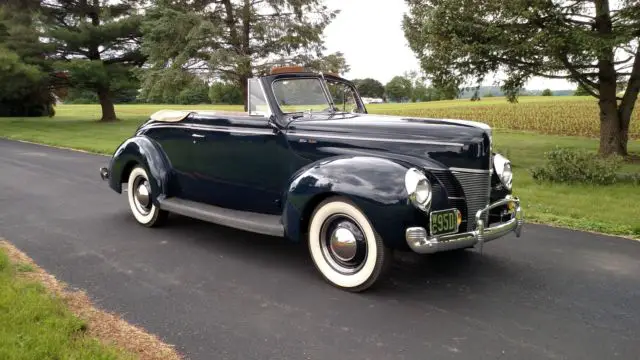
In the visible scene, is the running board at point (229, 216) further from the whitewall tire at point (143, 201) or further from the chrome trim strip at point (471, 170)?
the chrome trim strip at point (471, 170)

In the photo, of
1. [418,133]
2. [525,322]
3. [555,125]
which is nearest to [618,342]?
[525,322]

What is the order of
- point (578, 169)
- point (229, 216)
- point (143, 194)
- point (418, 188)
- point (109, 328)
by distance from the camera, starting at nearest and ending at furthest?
1. point (109, 328)
2. point (418, 188)
3. point (229, 216)
4. point (143, 194)
5. point (578, 169)

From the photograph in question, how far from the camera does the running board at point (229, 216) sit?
462 centimetres

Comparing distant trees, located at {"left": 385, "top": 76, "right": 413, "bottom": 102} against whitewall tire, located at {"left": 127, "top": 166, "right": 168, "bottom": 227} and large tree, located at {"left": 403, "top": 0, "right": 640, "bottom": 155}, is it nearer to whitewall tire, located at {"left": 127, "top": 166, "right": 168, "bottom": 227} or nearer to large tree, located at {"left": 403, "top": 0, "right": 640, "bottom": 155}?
large tree, located at {"left": 403, "top": 0, "right": 640, "bottom": 155}

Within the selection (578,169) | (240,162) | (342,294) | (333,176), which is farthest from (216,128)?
(578,169)

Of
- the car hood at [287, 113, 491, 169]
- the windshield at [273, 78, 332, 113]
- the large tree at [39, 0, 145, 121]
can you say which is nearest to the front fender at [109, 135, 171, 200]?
the windshield at [273, 78, 332, 113]

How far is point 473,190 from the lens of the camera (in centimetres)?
427

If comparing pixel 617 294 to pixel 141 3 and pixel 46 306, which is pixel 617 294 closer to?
pixel 46 306

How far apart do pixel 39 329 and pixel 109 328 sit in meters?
0.41

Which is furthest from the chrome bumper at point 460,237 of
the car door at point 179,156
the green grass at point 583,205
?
the car door at point 179,156

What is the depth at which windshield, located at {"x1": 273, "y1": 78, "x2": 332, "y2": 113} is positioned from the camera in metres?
5.05

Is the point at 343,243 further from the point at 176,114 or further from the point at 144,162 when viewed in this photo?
the point at 144,162

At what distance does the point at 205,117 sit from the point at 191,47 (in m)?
16.6

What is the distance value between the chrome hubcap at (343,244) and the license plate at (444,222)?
1.85 ft
